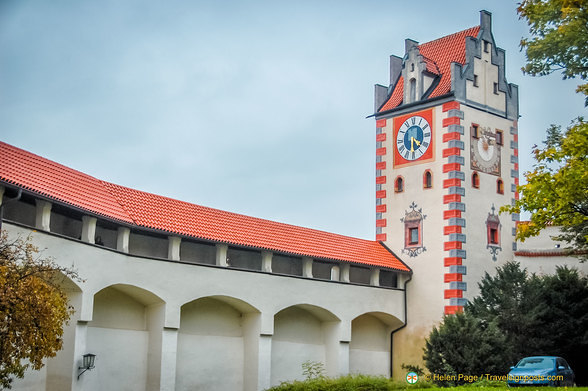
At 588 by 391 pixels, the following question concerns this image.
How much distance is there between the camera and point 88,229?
24922mm

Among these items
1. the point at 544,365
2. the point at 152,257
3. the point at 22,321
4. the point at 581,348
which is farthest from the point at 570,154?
the point at 22,321

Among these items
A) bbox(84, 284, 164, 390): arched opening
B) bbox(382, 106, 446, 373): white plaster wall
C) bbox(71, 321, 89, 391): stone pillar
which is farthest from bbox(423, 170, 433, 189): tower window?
bbox(71, 321, 89, 391): stone pillar

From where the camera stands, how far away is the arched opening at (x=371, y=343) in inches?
1398

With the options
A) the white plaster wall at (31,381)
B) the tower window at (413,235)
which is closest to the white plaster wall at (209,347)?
the white plaster wall at (31,381)

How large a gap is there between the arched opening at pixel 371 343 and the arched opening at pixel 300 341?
1635 mm

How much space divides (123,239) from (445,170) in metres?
15.5

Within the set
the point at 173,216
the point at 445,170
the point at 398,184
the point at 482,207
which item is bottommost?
the point at 173,216

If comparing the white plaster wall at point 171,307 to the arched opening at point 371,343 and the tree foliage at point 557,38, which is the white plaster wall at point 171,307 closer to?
the arched opening at point 371,343

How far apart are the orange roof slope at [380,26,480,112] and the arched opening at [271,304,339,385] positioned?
10828 mm

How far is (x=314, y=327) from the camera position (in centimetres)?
3422

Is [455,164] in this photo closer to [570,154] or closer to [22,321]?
[570,154]

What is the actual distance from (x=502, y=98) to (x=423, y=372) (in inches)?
525

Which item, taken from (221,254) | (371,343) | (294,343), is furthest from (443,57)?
(221,254)

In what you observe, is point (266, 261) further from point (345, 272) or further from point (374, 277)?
point (374, 277)
